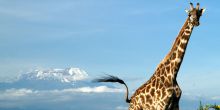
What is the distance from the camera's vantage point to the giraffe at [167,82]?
25.6 m

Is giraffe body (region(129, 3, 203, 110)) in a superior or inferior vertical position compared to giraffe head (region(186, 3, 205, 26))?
inferior

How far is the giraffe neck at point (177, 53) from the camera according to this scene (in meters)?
26.1

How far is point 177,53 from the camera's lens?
2636 centimetres

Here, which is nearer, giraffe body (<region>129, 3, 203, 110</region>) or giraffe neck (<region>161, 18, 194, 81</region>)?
giraffe body (<region>129, 3, 203, 110</region>)

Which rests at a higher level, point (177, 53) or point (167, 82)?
point (177, 53)

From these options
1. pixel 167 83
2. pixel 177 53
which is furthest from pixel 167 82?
pixel 177 53

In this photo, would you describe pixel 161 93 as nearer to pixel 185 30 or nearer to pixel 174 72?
pixel 174 72

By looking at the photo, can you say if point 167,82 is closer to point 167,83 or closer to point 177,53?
point 167,83

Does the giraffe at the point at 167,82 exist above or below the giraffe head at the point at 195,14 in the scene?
below

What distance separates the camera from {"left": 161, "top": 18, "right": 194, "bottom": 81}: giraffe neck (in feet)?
85.8

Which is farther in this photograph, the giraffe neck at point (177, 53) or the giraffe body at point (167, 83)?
the giraffe neck at point (177, 53)

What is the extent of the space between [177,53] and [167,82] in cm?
124

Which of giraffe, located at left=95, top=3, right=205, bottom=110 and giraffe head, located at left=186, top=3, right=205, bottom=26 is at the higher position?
giraffe head, located at left=186, top=3, right=205, bottom=26

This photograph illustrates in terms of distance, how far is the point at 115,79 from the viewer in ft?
88.2
